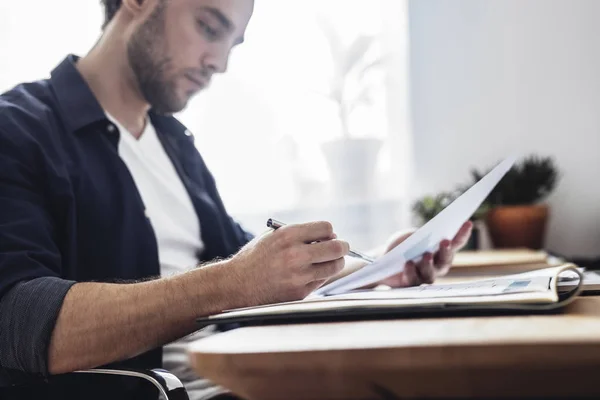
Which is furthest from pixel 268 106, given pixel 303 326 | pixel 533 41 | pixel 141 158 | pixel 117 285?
pixel 303 326

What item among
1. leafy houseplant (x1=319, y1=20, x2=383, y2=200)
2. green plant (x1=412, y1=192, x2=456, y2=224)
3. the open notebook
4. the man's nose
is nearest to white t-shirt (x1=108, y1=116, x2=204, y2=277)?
the man's nose

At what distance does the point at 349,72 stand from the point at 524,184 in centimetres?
67

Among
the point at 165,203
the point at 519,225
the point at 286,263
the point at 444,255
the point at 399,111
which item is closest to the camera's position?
the point at 286,263

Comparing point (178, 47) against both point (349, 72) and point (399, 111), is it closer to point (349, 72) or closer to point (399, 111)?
point (349, 72)

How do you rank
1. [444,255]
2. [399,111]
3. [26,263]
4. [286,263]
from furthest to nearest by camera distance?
1. [399,111]
2. [444,255]
3. [26,263]
4. [286,263]

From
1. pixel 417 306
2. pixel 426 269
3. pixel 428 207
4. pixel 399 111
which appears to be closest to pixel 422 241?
pixel 426 269

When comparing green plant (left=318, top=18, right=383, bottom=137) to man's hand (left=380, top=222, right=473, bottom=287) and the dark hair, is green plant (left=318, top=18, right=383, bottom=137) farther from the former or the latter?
man's hand (left=380, top=222, right=473, bottom=287)

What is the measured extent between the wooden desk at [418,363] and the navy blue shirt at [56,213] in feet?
1.32

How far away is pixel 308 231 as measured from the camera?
2.29 feet

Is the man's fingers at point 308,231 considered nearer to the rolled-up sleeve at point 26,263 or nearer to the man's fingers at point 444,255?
the rolled-up sleeve at point 26,263

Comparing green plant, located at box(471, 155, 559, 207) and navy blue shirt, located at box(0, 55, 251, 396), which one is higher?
navy blue shirt, located at box(0, 55, 251, 396)

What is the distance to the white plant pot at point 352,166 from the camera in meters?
2.00

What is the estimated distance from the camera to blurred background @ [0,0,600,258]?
190 cm

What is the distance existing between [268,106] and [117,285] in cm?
124
